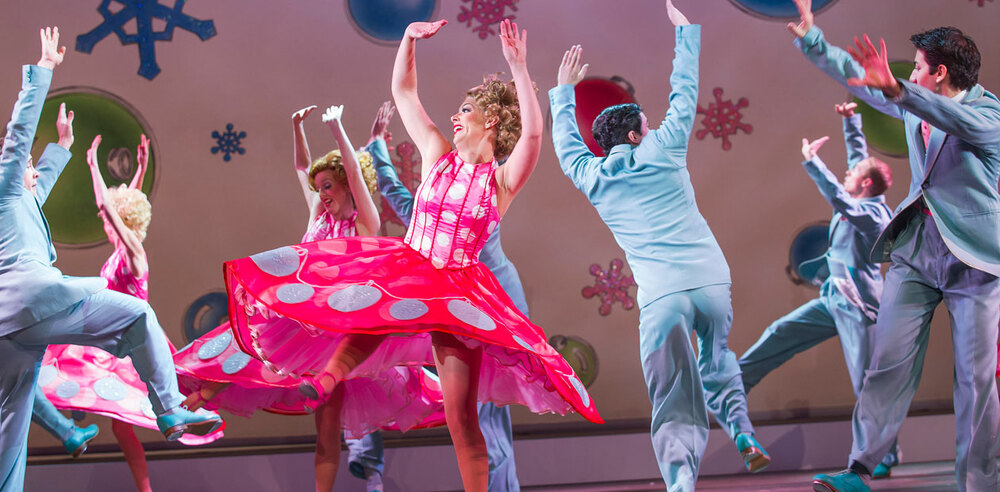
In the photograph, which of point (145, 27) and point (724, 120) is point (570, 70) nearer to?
point (724, 120)

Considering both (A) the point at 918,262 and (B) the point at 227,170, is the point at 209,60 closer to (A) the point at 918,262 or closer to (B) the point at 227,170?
(B) the point at 227,170

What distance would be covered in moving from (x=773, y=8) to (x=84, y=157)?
4.39 m

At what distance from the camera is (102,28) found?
16.4 ft

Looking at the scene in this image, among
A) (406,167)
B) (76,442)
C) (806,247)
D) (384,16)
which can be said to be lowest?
(76,442)

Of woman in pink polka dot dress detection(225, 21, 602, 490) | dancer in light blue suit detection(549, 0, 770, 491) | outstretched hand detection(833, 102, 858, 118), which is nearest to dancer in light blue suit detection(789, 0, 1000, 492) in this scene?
dancer in light blue suit detection(549, 0, 770, 491)

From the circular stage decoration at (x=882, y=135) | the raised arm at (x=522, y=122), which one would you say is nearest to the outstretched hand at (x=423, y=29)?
the raised arm at (x=522, y=122)

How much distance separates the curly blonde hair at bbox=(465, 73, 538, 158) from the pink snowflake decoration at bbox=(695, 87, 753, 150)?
232 centimetres

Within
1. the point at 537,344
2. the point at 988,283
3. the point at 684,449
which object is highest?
the point at 988,283

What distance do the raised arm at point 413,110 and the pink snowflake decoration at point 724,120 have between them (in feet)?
8.34

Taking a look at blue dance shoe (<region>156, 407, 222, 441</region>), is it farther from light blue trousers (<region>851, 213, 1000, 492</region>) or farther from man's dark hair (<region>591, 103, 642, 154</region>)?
light blue trousers (<region>851, 213, 1000, 492</region>)

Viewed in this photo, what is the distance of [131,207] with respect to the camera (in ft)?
14.0

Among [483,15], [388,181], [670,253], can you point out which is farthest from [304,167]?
[670,253]

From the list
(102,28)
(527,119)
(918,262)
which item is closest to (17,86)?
(102,28)

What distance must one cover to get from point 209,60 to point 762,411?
3982mm
